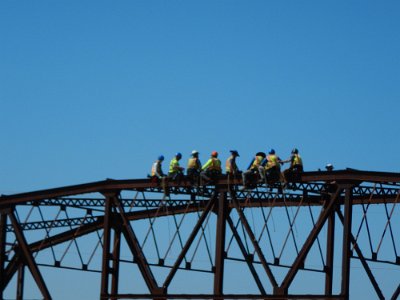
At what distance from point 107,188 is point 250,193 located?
7115 mm

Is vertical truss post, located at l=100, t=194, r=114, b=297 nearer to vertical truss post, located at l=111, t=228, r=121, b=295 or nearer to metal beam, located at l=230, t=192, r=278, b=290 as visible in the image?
vertical truss post, located at l=111, t=228, r=121, b=295

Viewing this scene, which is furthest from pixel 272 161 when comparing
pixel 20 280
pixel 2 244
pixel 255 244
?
pixel 20 280

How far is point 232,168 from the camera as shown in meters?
66.6

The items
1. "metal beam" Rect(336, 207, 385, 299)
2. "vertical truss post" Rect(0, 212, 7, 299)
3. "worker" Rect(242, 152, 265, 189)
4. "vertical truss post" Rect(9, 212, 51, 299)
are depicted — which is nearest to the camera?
"worker" Rect(242, 152, 265, 189)

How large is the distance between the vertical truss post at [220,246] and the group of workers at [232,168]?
1189 millimetres

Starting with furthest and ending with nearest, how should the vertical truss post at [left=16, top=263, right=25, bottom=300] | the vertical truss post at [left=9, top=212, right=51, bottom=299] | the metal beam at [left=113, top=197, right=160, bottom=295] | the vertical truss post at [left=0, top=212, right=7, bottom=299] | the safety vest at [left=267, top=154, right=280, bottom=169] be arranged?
1. the vertical truss post at [left=16, top=263, right=25, bottom=300]
2. the vertical truss post at [left=0, top=212, right=7, bottom=299]
3. the vertical truss post at [left=9, top=212, right=51, bottom=299]
4. the metal beam at [left=113, top=197, right=160, bottom=295]
5. the safety vest at [left=267, top=154, right=280, bottom=169]

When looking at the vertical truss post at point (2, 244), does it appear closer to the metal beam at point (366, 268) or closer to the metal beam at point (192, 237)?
the metal beam at point (192, 237)

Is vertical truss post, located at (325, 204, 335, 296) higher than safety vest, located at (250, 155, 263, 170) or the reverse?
the reverse

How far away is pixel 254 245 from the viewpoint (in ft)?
216

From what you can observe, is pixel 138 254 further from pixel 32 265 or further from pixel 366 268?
pixel 366 268

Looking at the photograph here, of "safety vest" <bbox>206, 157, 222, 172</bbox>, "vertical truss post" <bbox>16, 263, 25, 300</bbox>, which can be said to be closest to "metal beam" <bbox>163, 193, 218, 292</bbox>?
"safety vest" <bbox>206, 157, 222, 172</bbox>

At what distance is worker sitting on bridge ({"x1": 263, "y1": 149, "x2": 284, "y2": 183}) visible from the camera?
65562 millimetres

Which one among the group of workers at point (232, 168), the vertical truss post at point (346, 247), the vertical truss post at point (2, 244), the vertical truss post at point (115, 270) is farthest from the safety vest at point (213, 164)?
the vertical truss post at point (2, 244)

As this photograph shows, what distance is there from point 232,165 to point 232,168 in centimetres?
13
